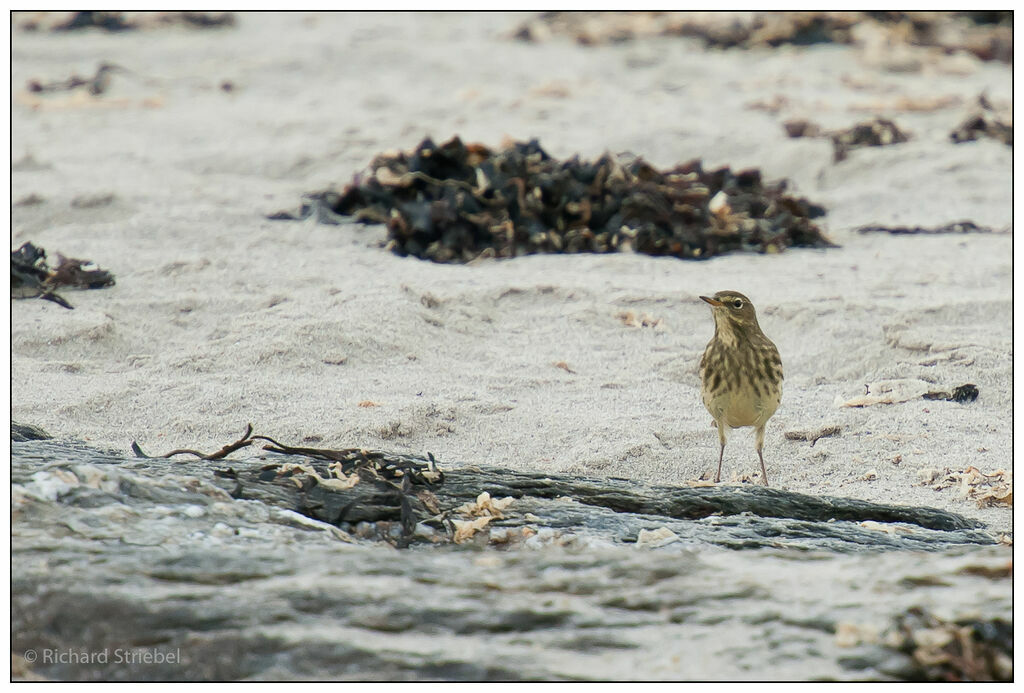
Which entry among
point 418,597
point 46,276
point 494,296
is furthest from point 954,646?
point 46,276

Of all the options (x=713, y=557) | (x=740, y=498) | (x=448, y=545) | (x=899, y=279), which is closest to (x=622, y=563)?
(x=713, y=557)

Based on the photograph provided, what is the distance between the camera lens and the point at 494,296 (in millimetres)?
5461

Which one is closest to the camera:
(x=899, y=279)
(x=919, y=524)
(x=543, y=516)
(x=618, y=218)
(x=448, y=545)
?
(x=448, y=545)

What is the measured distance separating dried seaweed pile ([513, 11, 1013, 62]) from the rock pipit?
8.15 m

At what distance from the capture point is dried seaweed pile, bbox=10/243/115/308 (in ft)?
17.2

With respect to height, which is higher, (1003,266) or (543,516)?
(1003,266)

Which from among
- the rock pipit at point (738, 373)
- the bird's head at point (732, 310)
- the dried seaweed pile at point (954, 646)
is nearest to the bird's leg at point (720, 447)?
the rock pipit at point (738, 373)

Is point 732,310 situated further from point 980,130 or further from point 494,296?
point 980,130

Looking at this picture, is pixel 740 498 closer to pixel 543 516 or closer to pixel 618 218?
pixel 543 516

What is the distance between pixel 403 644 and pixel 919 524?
170cm

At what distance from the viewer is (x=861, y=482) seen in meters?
3.82

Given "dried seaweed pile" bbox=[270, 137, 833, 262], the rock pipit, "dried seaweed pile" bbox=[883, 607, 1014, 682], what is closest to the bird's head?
the rock pipit

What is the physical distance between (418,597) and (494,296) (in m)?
3.01

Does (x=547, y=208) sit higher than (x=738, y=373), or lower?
higher
